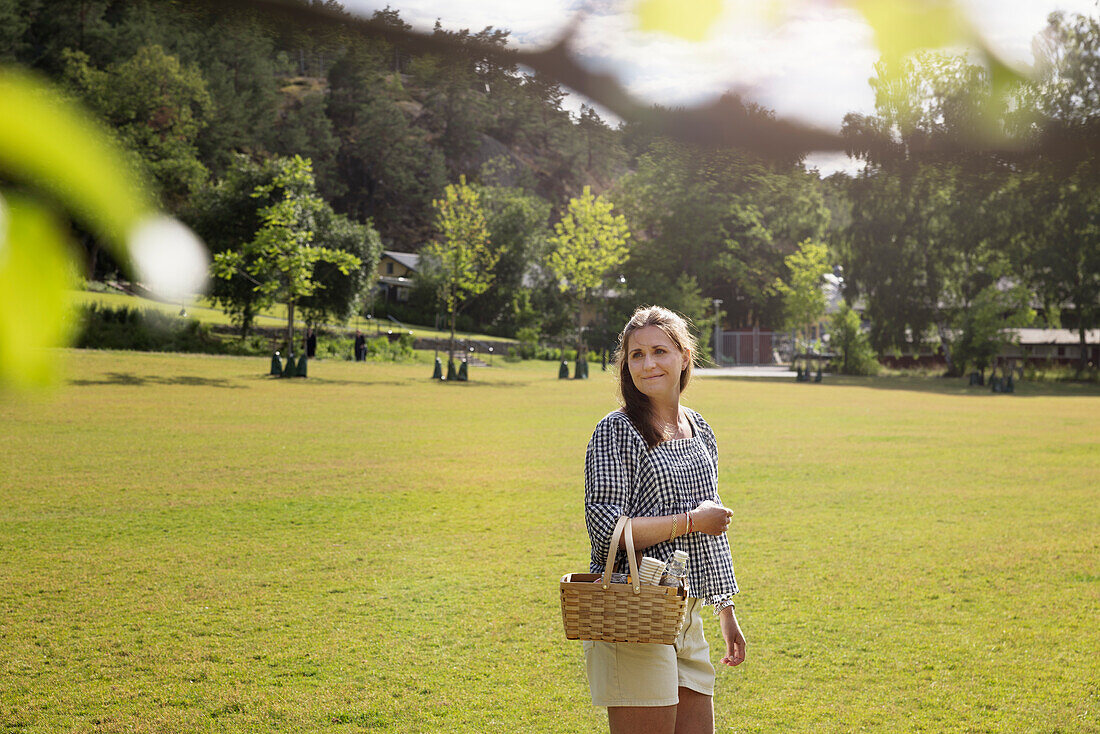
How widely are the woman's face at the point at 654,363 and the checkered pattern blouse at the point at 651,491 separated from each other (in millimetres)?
138

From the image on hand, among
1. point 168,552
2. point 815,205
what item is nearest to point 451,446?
point 168,552

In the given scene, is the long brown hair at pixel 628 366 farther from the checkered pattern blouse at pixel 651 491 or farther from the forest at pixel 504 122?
the forest at pixel 504 122

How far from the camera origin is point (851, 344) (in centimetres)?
5350

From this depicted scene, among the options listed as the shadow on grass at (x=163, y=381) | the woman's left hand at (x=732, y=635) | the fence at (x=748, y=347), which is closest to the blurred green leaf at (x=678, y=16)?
the woman's left hand at (x=732, y=635)

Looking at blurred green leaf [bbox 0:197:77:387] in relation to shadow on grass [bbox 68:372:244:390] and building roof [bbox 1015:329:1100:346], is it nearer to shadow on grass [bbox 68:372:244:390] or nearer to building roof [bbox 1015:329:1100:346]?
shadow on grass [bbox 68:372:244:390]

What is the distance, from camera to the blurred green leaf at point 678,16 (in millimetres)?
1128

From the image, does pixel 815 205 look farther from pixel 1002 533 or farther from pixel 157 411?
pixel 157 411

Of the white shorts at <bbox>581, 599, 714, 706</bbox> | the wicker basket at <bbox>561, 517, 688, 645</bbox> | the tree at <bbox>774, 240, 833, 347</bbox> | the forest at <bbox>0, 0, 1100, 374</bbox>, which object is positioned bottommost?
the white shorts at <bbox>581, 599, 714, 706</bbox>

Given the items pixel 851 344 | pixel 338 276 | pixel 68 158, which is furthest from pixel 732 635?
pixel 851 344

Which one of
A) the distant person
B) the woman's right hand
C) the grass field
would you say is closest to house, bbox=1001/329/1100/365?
the distant person

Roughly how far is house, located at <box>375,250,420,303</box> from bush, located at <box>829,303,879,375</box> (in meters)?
27.8

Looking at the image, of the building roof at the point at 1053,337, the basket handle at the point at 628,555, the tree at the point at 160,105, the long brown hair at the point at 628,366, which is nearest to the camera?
the tree at the point at 160,105

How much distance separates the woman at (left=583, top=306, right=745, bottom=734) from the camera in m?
2.87

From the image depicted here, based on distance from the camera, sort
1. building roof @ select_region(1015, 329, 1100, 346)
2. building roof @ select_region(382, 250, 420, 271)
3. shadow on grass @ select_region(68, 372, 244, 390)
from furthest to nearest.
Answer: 1. building roof @ select_region(382, 250, 420, 271)
2. building roof @ select_region(1015, 329, 1100, 346)
3. shadow on grass @ select_region(68, 372, 244, 390)
